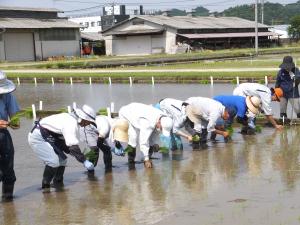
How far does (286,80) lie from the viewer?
12336mm

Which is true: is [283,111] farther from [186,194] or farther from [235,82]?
[235,82]

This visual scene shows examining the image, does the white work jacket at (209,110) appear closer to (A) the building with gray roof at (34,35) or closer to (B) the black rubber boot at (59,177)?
(B) the black rubber boot at (59,177)

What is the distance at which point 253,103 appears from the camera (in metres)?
10.8

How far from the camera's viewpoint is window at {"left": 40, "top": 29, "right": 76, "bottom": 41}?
191 ft

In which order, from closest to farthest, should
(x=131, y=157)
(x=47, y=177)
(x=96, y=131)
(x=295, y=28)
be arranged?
1. (x=47, y=177)
2. (x=96, y=131)
3. (x=131, y=157)
4. (x=295, y=28)

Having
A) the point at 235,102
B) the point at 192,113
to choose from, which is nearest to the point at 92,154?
the point at 192,113

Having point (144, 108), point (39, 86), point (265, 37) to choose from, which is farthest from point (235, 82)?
point (265, 37)

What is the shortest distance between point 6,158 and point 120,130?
2320 millimetres

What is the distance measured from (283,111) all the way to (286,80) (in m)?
0.68

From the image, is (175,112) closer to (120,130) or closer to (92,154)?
(120,130)

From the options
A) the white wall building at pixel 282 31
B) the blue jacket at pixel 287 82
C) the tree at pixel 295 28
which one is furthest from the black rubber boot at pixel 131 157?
the tree at pixel 295 28

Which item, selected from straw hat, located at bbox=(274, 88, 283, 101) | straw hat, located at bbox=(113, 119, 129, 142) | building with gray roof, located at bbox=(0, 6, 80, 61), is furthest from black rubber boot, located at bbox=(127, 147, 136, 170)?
building with gray roof, located at bbox=(0, 6, 80, 61)

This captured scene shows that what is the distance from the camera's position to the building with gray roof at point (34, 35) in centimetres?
5559

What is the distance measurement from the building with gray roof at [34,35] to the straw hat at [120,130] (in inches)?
1824
